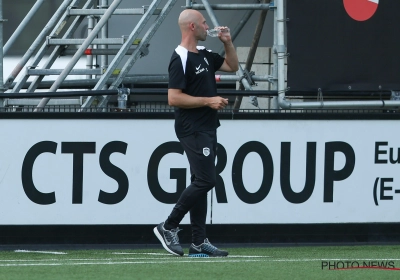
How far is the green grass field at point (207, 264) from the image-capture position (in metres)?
6.50

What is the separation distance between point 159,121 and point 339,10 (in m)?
2.06

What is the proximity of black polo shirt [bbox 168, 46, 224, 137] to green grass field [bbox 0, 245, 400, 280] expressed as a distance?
1.05 meters

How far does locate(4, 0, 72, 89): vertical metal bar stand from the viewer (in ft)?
32.9

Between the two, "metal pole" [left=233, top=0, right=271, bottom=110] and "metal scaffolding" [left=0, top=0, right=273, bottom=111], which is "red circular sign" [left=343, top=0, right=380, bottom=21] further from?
"metal pole" [left=233, top=0, right=271, bottom=110]

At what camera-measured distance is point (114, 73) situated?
9.98 m

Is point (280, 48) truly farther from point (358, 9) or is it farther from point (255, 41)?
point (255, 41)

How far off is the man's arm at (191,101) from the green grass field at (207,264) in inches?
46.4

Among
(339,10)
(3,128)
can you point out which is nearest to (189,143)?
(3,128)

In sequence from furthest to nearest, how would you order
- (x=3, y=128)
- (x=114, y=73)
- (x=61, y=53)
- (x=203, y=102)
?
(x=61, y=53) → (x=114, y=73) → (x=3, y=128) → (x=203, y=102)

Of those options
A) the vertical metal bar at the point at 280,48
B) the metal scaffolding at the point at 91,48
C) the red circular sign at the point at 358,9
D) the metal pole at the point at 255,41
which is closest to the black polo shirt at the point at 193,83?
the vertical metal bar at the point at 280,48

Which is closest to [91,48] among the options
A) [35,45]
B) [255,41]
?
[35,45]

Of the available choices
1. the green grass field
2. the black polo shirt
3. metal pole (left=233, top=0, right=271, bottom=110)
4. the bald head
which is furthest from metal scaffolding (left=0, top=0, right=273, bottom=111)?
the bald head

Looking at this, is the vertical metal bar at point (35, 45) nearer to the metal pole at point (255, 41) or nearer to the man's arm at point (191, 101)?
the metal pole at point (255, 41)

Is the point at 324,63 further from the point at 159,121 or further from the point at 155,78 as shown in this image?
the point at 155,78
